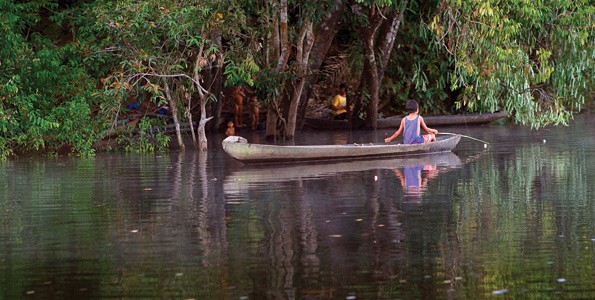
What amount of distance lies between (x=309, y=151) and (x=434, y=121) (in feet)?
46.7

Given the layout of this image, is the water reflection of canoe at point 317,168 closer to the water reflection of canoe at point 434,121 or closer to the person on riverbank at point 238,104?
the water reflection of canoe at point 434,121

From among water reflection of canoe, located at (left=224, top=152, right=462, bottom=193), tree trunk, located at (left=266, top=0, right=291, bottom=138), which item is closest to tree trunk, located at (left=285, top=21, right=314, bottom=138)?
tree trunk, located at (left=266, top=0, right=291, bottom=138)

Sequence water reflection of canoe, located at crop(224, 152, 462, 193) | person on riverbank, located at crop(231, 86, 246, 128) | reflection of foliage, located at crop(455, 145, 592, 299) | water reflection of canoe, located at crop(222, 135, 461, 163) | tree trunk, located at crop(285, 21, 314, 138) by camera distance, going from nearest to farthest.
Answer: reflection of foliage, located at crop(455, 145, 592, 299), water reflection of canoe, located at crop(224, 152, 462, 193), water reflection of canoe, located at crop(222, 135, 461, 163), tree trunk, located at crop(285, 21, 314, 138), person on riverbank, located at crop(231, 86, 246, 128)

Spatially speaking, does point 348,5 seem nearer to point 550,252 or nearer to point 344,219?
point 344,219

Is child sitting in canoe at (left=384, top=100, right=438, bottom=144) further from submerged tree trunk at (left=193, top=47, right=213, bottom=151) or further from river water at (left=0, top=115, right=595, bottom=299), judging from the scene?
submerged tree trunk at (left=193, top=47, right=213, bottom=151)

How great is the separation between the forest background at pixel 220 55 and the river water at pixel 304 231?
14.7 ft

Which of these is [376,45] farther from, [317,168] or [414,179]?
[414,179]

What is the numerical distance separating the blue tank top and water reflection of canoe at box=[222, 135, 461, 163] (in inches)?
11.3

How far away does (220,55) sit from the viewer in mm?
24703

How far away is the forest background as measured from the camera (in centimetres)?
2398

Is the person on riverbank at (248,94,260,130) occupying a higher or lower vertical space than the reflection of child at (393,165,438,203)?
higher

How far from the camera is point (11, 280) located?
898 centimetres

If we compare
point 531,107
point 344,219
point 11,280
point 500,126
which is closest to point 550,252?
point 344,219

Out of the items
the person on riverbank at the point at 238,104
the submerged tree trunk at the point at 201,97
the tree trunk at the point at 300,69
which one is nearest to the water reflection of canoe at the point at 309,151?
the submerged tree trunk at the point at 201,97
